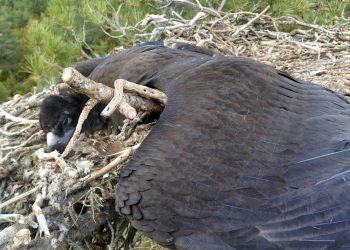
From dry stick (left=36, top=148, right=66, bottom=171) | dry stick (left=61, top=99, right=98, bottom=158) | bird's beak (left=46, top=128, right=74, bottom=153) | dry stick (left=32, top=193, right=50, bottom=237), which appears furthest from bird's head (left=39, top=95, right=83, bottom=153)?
dry stick (left=32, top=193, right=50, bottom=237)

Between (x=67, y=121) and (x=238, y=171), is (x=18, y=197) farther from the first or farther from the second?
(x=238, y=171)

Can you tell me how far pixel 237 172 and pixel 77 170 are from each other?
2.33ft

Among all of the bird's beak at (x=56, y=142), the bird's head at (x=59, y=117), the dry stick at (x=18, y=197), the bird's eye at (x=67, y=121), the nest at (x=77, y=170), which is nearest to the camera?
the nest at (x=77, y=170)

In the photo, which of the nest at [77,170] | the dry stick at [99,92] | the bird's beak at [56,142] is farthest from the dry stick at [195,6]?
the dry stick at [99,92]

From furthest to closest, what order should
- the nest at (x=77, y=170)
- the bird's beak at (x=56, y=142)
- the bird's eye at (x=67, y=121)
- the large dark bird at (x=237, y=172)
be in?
1. the bird's eye at (x=67, y=121)
2. the bird's beak at (x=56, y=142)
3. the nest at (x=77, y=170)
4. the large dark bird at (x=237, y=172)

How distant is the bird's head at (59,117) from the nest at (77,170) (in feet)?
0.36

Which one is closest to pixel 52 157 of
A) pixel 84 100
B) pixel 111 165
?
pixel 111 165

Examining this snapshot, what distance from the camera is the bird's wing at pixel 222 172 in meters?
2.50

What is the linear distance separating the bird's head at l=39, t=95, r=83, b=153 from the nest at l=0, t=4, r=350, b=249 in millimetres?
109

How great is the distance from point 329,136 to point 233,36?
2.18 metres

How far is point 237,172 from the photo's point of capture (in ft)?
8.46

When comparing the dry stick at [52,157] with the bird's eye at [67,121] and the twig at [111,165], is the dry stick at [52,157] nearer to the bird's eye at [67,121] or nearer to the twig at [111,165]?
the twig at [111,165]

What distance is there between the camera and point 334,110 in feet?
9.78

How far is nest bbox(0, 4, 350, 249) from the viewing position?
2.75 metres
